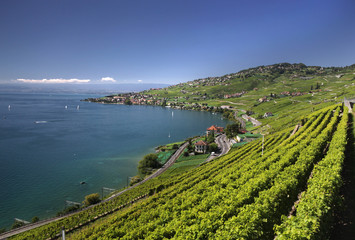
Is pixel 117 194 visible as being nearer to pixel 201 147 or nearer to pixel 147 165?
pixel 147 165

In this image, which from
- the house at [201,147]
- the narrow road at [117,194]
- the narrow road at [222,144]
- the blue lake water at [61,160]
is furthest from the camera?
the house at [201,147]

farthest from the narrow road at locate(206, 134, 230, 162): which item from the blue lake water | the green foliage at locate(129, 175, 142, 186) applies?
the green foliage at locate(129, 175, 142, 186)

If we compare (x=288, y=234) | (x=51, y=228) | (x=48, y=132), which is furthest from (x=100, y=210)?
(x=48, y=132)

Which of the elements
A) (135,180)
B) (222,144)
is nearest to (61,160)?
(135,180)

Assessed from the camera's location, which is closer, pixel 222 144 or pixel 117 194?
pixel 117 194

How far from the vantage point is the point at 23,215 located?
36.9 metres

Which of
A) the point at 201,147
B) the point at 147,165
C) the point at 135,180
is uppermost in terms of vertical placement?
the point at 201,147

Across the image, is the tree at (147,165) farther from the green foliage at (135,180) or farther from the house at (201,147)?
the house at (201,147)

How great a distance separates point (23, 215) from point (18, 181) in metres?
17.0

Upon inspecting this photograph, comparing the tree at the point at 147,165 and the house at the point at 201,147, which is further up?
the house at the point at 201,147

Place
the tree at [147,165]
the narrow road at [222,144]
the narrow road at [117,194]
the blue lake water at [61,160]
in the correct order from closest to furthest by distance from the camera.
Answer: the narrow road at [117,194] < the blue lake water at [61,160] < the tree at [147,165] < the narrow road at [222,144]

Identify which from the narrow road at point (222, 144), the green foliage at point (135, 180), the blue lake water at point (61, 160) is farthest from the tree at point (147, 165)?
the narrow road at point (222, 144)

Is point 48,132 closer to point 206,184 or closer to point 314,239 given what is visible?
point 206,184

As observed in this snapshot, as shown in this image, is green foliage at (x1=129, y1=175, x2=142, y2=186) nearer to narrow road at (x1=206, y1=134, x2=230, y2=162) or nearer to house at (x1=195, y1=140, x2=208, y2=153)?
narrow road at (x1=206, y1=134, x2=230, y2=162)
